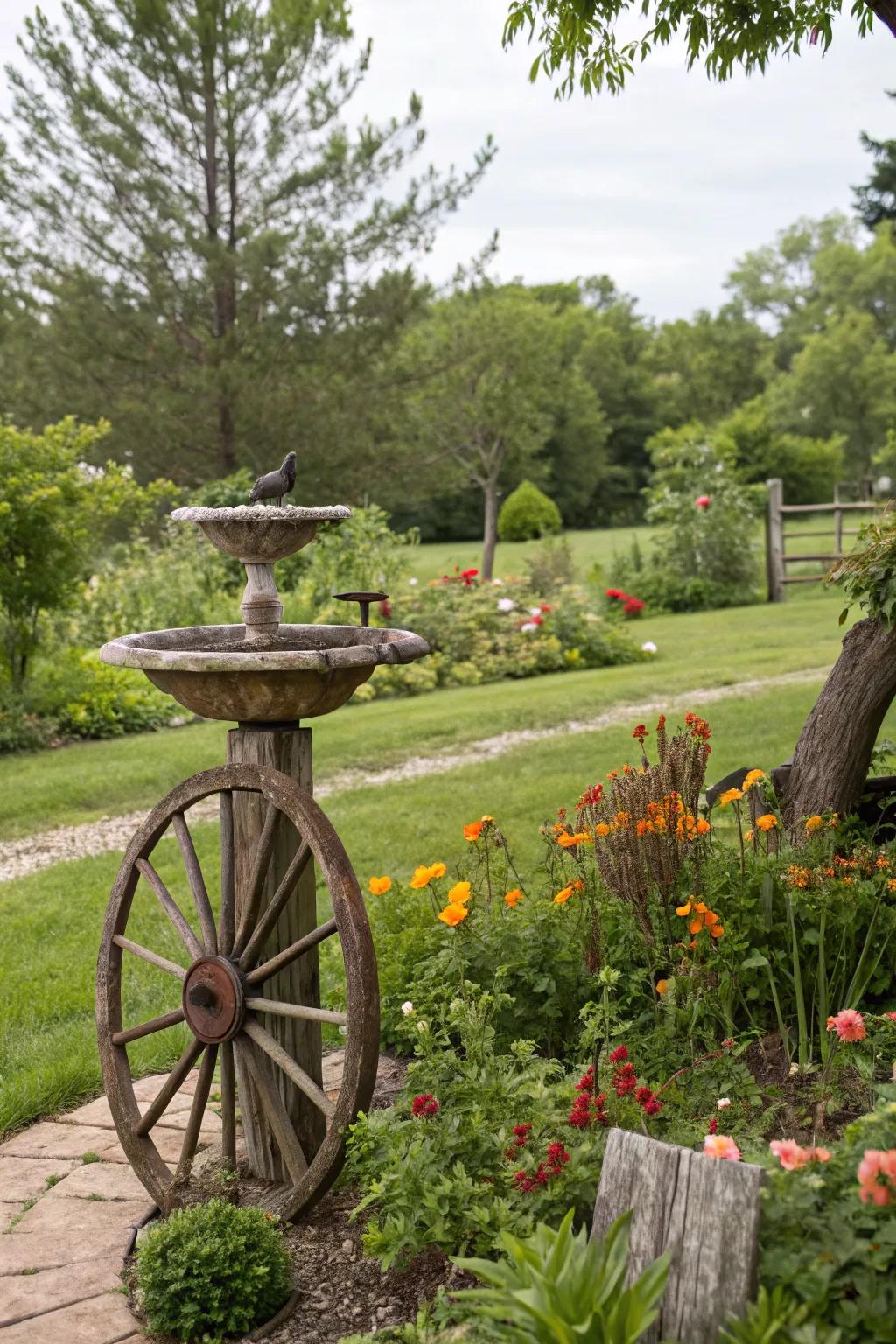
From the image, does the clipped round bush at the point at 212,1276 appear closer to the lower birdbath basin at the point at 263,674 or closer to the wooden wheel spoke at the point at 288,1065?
the wooden wheel spoke at the point at 288,1065

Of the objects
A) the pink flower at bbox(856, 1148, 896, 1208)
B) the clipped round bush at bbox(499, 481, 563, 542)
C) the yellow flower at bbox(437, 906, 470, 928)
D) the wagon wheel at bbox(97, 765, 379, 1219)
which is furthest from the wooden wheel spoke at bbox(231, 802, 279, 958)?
the clipped round bush at bbox(499, 481, 563, 542)

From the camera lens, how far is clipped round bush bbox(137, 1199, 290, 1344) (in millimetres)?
2438

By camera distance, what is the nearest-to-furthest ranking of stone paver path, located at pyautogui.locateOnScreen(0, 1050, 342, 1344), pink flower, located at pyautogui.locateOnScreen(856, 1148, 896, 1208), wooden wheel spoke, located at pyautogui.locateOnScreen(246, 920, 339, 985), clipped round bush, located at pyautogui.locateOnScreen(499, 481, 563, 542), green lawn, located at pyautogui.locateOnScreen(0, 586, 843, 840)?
pink flower, located at pyautogui.locateOnScreen(856, 1148, 896, 1208)
stone paver path, located at pyautogui.locateOnScreen(0, 1050, 342, 1344)
wooden wheel spoke, located at pyautogui.locateOnScreen(246, 920, 339, 985)
green lawn, located at pyautogui.locateOnScreen(0, 586, 843, 840)
clipped round bush, located at pyautogui.locateOnScreen(499, 481, 563, 542)

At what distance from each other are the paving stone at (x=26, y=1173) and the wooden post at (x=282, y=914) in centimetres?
56

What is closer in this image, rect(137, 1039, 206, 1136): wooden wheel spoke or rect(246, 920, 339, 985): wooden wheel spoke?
rect(246, 920, 339, 985): wooden wheel spoke

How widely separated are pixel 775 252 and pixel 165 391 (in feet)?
168

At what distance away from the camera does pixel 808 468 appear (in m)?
33.0

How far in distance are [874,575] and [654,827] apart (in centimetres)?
121

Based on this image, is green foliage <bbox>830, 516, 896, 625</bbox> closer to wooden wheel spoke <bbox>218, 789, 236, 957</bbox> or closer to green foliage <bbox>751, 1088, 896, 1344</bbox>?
wooden wheel spoke <bbox>218, 789, 236, 957</bbox>

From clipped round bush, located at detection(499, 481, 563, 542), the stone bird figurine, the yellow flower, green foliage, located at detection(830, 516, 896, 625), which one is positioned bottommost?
the yellow flower

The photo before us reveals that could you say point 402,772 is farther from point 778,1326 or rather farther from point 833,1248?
point 778,1326

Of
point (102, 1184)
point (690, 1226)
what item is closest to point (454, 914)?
point (102, 1184)

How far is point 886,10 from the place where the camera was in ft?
13.0

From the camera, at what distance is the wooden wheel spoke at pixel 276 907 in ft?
9.13
